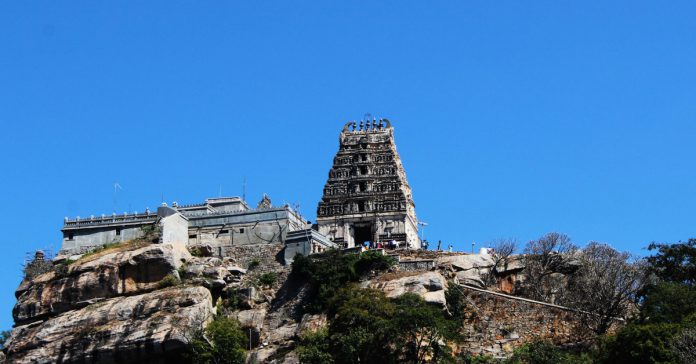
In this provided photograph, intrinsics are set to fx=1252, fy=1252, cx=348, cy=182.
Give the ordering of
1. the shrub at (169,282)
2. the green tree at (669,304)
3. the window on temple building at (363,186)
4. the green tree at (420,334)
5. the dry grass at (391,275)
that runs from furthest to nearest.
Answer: the window on temple building at (363,186) < the shrub at (169,282) < the dry grass at (391,275) < the green tree at (420,334) < the green tree at (669,304)

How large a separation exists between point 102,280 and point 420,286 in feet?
67.9

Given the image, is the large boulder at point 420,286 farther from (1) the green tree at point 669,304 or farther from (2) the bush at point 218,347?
(1) the green tree at point 669,304

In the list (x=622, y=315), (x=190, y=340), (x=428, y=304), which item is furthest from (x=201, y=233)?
(x=622, y=315)

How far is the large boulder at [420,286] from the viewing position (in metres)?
72.2

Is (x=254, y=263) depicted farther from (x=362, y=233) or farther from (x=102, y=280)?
(x=362, y=233)

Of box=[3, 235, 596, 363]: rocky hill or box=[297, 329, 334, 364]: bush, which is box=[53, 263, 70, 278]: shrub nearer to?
box=[3, 235, 596, 363]: rocky hill

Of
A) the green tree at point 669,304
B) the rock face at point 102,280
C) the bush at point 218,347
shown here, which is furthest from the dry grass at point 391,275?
the green tree at point 669,304

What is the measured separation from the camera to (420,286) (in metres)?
73.2

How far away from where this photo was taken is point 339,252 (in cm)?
7850

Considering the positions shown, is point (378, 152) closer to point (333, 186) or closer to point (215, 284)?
point (333, 186)

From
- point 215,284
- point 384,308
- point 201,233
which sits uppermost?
point 201,233

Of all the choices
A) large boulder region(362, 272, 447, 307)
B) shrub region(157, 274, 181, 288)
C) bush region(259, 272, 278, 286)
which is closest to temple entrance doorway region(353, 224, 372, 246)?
bush region(259, 272, 278, 286)

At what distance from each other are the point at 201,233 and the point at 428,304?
21.3m

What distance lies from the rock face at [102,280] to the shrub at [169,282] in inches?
13.1
